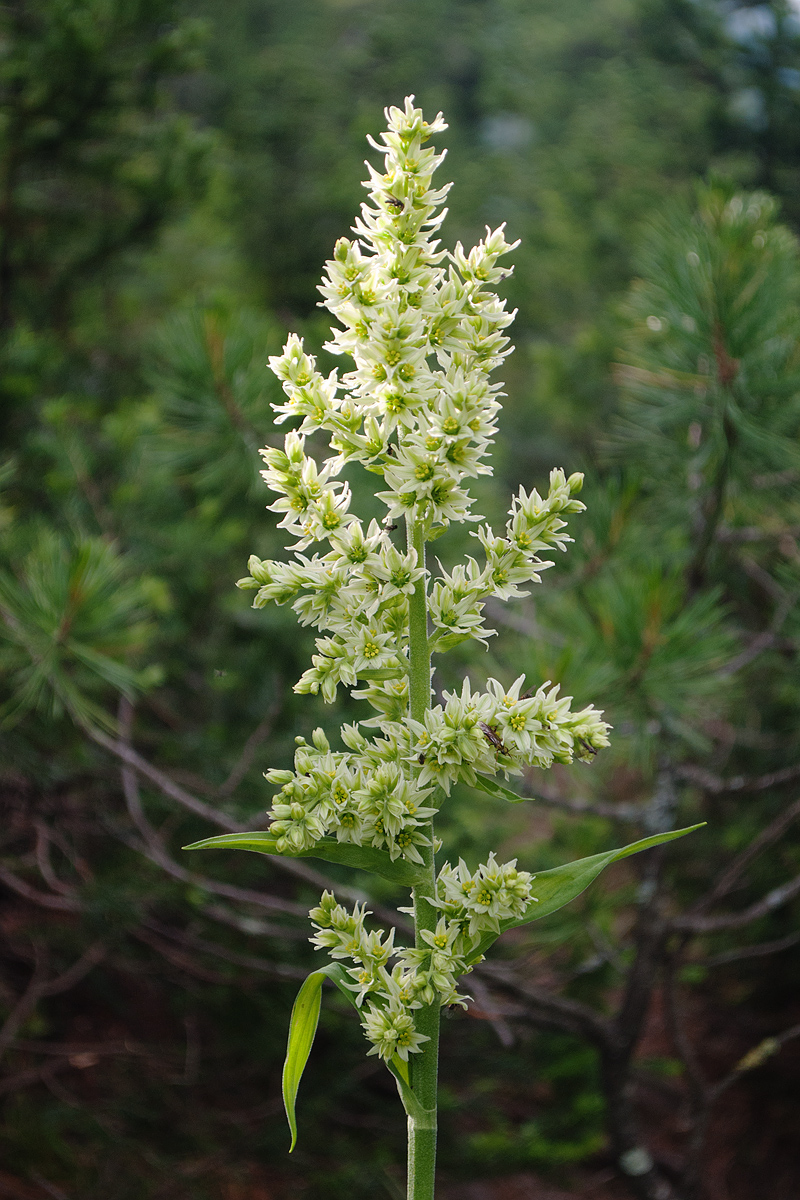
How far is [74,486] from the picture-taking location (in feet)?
11.2

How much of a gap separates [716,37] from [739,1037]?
6.88 m

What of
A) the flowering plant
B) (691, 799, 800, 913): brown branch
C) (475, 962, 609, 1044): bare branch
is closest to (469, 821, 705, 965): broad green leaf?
the flowering plant

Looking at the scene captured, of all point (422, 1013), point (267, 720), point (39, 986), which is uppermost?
point (267, 720)

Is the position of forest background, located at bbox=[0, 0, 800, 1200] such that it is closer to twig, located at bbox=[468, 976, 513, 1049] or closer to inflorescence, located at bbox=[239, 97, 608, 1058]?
twig, located at bbox=[468, 976, 513, 1049]

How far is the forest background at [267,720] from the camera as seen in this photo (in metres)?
2.51

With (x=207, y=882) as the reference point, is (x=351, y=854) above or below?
below

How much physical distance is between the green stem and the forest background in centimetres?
91

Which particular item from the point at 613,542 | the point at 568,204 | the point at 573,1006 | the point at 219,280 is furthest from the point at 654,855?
the point at 568,204

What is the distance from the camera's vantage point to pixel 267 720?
3.00 metres

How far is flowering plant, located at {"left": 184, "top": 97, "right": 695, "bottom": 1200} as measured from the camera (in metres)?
1.09

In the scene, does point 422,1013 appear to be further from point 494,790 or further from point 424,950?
point 494,790

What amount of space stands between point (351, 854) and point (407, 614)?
1.00 ft

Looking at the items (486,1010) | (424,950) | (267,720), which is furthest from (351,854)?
(267,720)

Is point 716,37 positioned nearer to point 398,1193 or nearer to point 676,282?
point 676,282
